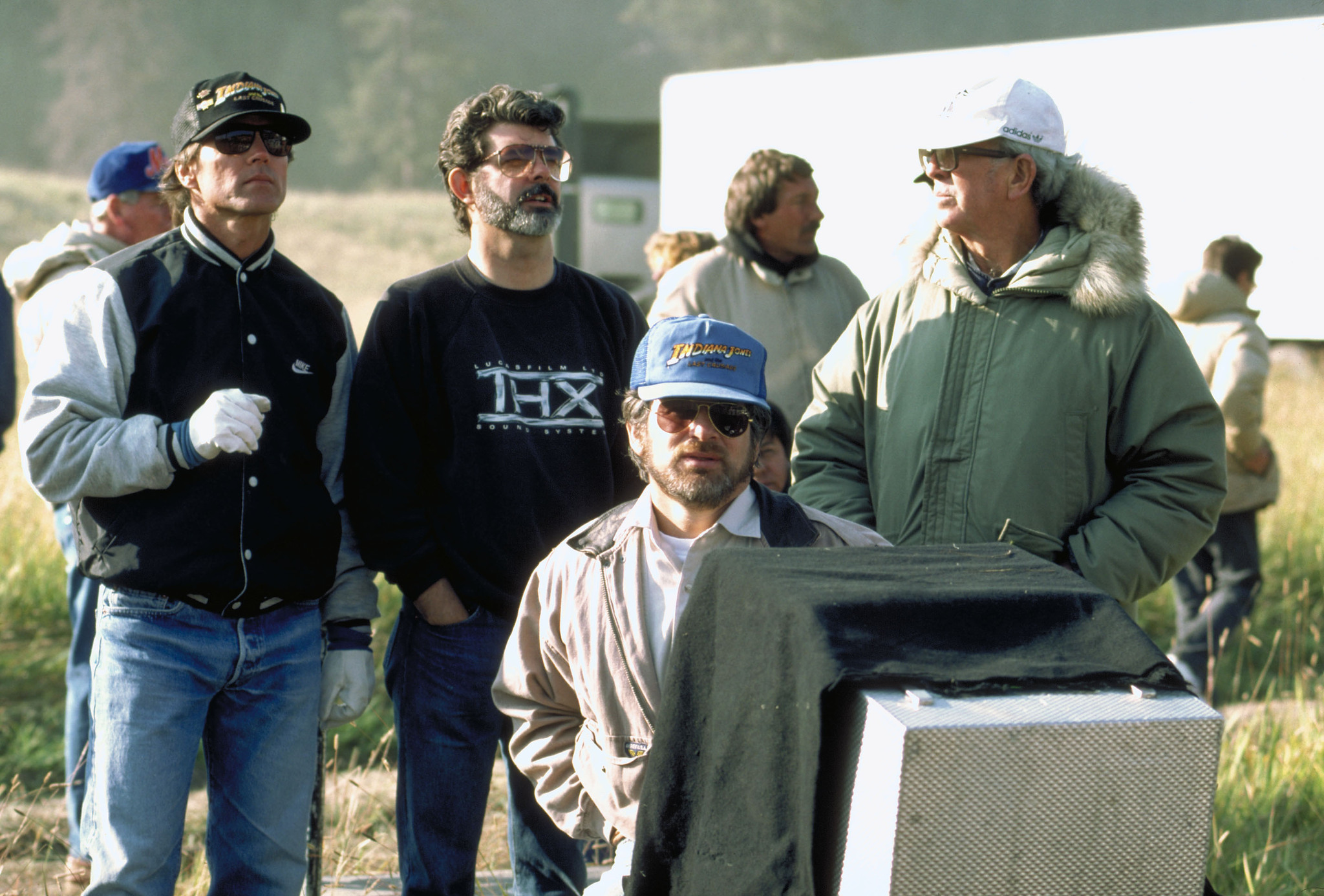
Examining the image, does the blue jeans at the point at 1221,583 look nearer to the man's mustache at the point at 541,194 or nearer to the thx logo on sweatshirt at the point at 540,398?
the thx logo on sweatshirt at the point at 540,398

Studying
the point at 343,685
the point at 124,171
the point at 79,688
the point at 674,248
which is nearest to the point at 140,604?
the point at 343,685

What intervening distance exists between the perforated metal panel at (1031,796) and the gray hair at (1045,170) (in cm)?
151

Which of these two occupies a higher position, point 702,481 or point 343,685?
point 702,481

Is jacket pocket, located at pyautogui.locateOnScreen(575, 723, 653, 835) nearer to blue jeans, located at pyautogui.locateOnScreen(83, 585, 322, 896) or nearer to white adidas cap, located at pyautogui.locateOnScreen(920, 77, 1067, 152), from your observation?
blue jeans, located at pyautogui.locateOnScreen(83, 585, 322, 896)

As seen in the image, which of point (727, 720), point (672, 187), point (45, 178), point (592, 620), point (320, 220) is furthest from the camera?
point (45, 178)

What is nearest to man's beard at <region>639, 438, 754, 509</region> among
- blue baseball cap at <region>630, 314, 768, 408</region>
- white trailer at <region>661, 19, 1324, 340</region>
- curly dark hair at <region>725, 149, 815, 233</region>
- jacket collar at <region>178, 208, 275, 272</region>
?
blue baseball cap at <region>630, 314, 768, 408</region>

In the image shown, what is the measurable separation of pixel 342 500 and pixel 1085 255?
176 cm

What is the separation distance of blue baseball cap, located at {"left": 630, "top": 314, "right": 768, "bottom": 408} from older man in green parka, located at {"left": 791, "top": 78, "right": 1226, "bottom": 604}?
52 cm

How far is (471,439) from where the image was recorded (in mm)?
3115

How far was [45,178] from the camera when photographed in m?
40.6

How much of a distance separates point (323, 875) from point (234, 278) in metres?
1.88

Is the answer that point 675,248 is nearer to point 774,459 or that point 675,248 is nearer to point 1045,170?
point 774,459

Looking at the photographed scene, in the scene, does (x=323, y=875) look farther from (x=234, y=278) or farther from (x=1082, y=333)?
(x=1082, y=333)

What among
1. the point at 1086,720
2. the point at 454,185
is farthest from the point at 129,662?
the point at 1086,720
